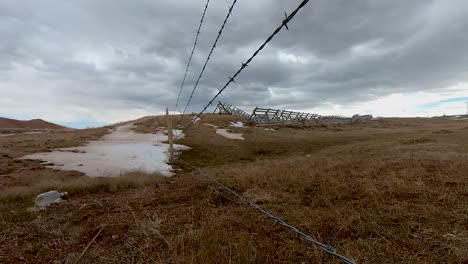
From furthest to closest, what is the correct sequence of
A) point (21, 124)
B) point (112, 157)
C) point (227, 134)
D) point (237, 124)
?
point (21, 124), point (237, 124), point (227, 134), point (112, 157)

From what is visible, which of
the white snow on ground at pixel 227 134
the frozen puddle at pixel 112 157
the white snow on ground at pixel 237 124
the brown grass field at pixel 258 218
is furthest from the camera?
the white snow on ground at pixel 237 124

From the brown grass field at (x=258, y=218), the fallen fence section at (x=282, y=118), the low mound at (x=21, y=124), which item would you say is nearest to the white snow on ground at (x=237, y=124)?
the fallen fence section at (x=282, y=118)

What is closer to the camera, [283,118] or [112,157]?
[112,157]

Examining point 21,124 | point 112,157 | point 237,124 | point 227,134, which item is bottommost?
point 112,157

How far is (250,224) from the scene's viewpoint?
4.39m

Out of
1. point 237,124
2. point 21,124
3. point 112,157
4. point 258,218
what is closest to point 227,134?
point 237,124

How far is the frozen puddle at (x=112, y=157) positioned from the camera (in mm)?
11911

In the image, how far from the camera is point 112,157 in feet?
47.6

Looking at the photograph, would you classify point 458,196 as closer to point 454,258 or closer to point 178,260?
point 454,258

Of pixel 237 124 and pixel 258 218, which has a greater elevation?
pixel 237 124

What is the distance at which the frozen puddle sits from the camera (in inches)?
469

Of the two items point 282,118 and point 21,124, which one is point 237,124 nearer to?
point 282,118

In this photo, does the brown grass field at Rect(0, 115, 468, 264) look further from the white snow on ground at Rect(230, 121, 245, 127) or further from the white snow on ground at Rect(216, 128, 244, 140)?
the white snow on ground at Rect(230, 121, 245, 127)

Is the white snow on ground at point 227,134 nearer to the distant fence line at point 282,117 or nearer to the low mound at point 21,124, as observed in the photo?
the distant fence line at point 282,117
